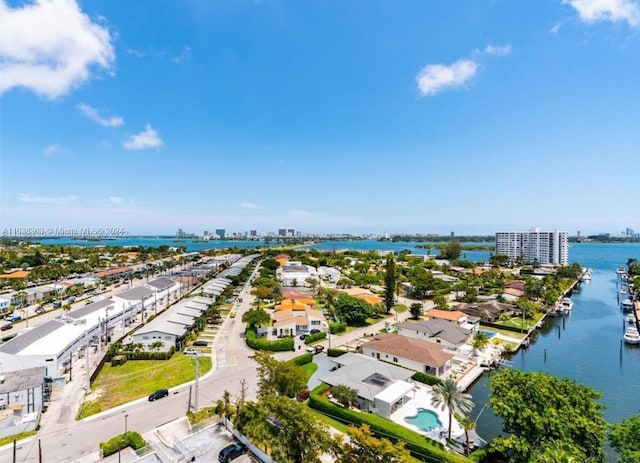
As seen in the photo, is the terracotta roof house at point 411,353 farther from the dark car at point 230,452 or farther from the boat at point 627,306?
the boat at point 627,306

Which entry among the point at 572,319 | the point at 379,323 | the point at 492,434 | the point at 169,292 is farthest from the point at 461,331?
the point at 169,292

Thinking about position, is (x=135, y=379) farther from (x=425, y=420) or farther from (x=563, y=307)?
(x=563, y=307)

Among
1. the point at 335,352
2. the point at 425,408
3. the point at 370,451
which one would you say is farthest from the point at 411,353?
the point at 370,451

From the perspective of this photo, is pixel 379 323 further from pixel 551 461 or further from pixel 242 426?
pixel 551 461

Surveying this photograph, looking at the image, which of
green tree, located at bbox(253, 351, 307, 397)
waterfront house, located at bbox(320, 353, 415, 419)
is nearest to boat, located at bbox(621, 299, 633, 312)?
waterfront house, located at bbox(320, 353, 415, 419)

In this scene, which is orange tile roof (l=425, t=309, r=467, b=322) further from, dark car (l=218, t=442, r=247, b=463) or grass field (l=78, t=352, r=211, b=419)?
dark car (l=218, t=442, r=247, b=463)
